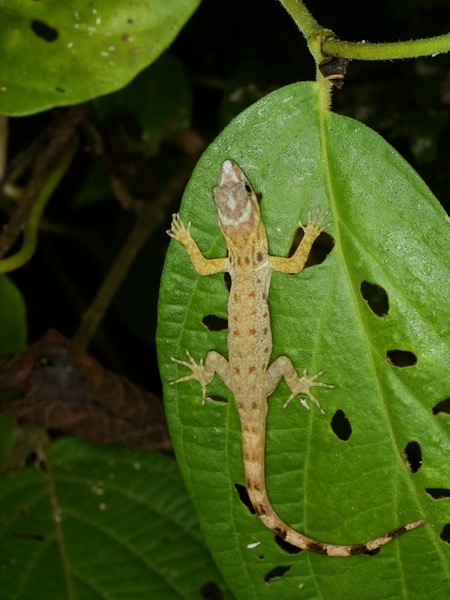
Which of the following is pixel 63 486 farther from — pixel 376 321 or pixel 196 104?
pixel 196 104

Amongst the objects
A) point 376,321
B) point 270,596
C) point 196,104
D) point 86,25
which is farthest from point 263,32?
point 270,596

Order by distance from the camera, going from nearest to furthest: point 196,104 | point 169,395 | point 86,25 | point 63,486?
point 86,25, point 169,395, point 63,486, point 196,104

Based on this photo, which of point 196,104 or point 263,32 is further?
point 196,104

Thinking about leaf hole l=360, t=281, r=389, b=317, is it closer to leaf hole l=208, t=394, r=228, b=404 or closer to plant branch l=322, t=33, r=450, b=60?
leaf hole l=208, t=394, r=228, b=404

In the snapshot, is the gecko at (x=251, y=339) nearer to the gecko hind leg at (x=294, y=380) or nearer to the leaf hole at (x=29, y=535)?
the gecko hind leg at (x=294, y=380)

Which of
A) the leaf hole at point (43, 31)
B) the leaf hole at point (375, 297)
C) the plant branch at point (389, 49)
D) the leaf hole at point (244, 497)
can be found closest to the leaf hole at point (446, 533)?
the leaf hole at point (244, 497)

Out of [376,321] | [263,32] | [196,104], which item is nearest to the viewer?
[376,321]

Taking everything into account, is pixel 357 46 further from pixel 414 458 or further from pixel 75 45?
pixel 414 458
